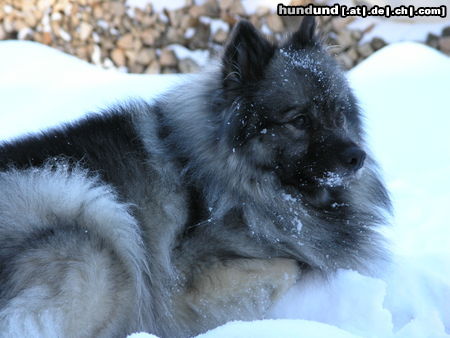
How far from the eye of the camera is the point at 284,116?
2.89 meters

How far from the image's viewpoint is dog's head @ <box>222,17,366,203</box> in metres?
2.88

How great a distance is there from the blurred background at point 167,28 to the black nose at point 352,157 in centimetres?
460

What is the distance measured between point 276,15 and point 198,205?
4.84 meters

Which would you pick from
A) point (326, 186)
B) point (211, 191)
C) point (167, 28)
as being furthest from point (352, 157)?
point (167, 28)

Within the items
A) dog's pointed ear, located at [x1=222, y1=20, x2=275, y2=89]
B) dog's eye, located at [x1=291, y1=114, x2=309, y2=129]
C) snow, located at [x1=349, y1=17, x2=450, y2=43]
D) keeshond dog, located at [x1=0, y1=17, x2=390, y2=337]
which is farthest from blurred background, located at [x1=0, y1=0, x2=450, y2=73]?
dog's eye, located at [x1=291, y1=114, x2=309, y2=129]

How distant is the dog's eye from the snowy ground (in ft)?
2.67

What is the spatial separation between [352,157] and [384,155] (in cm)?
265

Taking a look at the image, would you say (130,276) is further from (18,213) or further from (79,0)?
(79,0)

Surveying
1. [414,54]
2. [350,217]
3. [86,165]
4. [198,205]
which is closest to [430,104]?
[414,54]

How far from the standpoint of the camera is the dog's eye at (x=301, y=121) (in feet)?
9.57

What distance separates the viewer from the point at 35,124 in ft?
18.2

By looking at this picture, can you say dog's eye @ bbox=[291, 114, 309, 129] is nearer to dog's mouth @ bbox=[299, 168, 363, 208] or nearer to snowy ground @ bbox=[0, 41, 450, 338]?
dog's mouth @ bbox=[299, 168, 363, 208]

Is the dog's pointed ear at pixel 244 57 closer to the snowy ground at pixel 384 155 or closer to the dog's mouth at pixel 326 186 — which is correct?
the dog's mouth at pixel 326 186

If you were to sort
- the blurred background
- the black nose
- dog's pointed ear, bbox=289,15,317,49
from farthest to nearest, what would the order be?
the blurred background → dog's pointed ear, bbox=289,15,317,49 → the black nose
